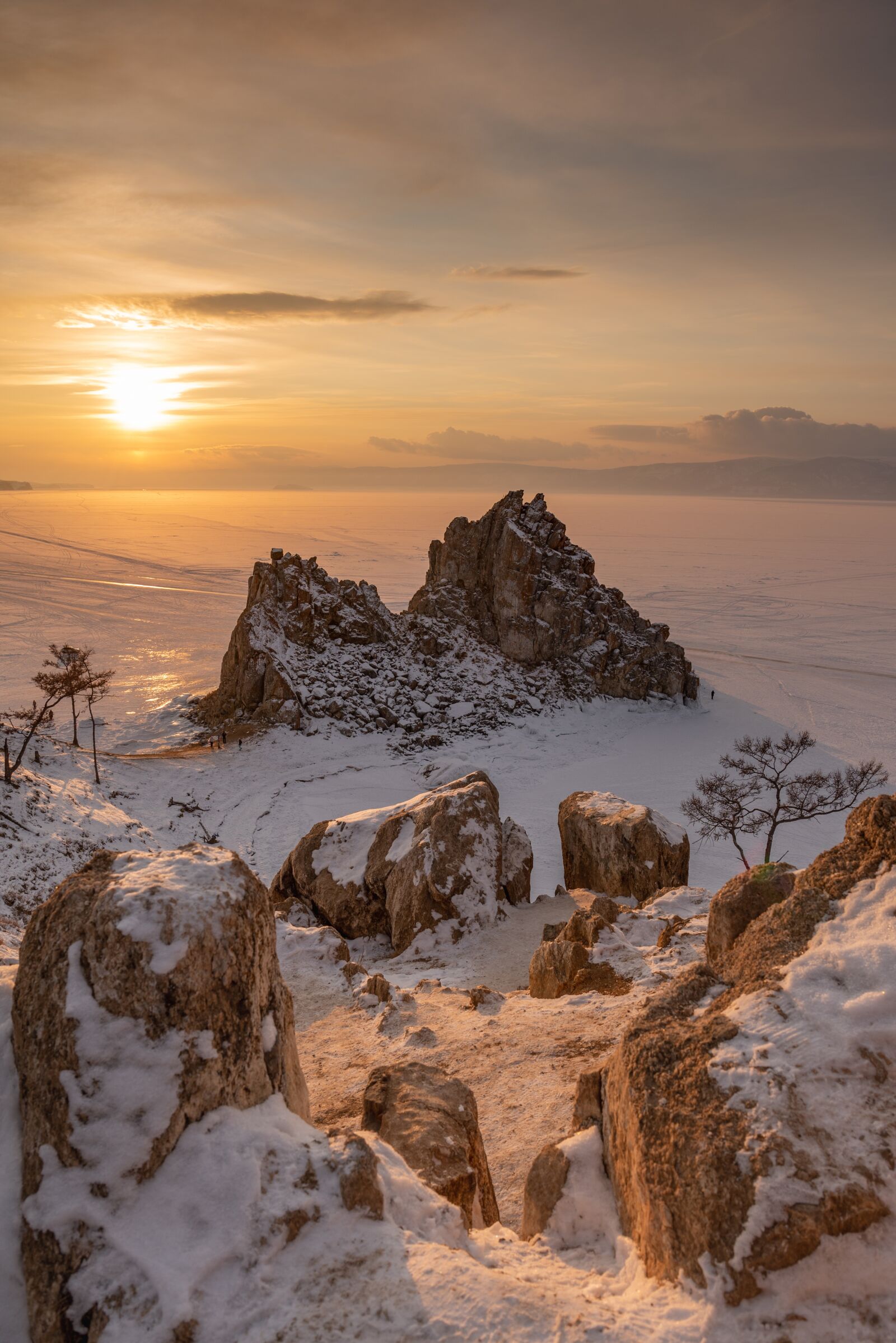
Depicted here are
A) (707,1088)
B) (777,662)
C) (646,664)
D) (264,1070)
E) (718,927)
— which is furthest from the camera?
(777,662)

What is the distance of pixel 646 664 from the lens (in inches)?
2077

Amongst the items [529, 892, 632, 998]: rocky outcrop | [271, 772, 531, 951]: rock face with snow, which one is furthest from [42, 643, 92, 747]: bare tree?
[529, 892, 632, 998]: rocky outcrop

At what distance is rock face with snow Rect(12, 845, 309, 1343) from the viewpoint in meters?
6.26

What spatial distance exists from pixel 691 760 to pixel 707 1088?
38922mm

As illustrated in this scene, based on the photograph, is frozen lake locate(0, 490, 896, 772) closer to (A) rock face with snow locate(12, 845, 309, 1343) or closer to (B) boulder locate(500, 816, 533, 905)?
(B) boulder locate(500, 816, 533, 905)

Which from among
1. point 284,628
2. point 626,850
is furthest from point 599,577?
point 626,850

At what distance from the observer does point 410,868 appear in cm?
2145

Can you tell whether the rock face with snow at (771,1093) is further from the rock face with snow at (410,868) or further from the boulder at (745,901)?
the rock face with snow at (410,868)

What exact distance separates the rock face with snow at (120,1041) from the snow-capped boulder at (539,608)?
4645cm

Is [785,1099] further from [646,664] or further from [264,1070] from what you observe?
[646,664]

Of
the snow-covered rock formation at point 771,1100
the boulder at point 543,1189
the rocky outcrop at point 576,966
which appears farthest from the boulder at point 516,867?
the snow-covered rock formation at point 771,1100

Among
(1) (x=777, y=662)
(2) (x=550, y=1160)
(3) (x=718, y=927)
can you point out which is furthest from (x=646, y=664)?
(2) (x=550, y=1160)

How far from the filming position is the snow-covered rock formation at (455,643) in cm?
4625

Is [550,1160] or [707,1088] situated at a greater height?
[707,1088]
